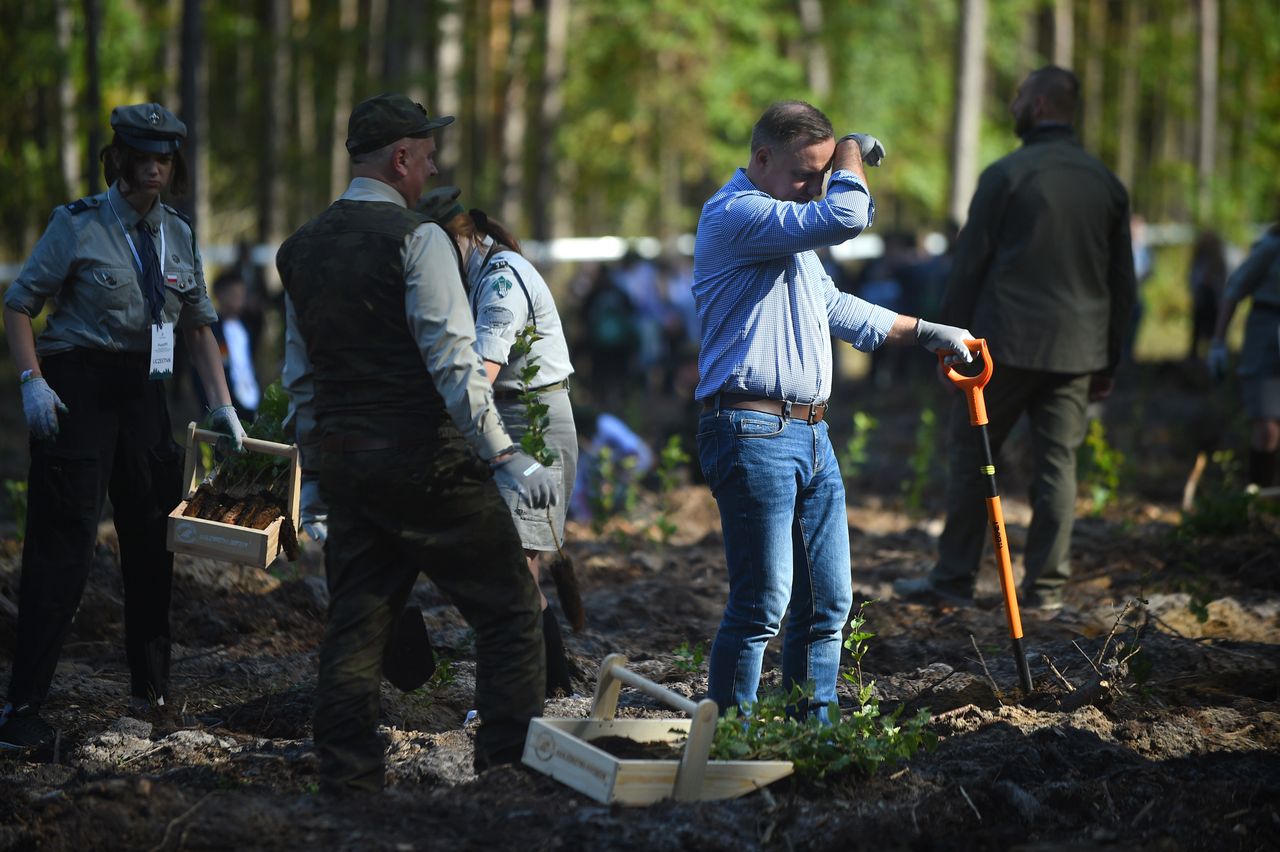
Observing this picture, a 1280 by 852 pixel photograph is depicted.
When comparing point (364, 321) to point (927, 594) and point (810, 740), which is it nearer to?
point (810, 740)

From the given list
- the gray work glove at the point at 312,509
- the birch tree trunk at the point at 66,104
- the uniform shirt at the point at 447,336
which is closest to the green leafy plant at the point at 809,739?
the uniform shirt at the point at 447,336

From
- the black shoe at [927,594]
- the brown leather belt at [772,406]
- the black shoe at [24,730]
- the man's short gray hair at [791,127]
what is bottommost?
the black shoe at [24,730]

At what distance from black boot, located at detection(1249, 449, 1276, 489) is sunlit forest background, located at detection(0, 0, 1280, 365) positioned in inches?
399

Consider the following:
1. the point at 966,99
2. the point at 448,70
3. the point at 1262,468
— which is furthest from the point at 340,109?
the point at 1262,468

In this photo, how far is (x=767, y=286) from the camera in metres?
4.40

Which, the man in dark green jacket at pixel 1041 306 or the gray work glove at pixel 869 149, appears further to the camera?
the man in dark green jacket at pixel 1041 306

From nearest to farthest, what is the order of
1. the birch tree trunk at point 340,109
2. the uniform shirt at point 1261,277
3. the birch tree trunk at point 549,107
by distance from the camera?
the uniform shirt at point 1261,277 < the birch tree trunk at point 549,107 < the birch tree trunk at point 340,109

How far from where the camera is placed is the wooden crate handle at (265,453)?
4914 mm

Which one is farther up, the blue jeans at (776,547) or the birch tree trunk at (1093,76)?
the birch tree trunk at (1093,76)

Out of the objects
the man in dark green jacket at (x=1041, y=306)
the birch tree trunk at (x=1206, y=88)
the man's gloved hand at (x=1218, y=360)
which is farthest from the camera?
the birch tree trunk at (x=1206, y=88)

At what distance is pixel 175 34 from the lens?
27.3m

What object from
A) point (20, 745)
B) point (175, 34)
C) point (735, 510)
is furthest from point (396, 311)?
point (175, 34)

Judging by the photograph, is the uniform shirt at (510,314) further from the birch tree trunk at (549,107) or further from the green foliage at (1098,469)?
the birch tree trunk at (549,107)

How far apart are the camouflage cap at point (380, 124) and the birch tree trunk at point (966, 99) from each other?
50.1ft
